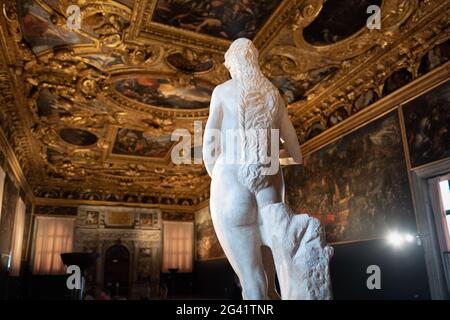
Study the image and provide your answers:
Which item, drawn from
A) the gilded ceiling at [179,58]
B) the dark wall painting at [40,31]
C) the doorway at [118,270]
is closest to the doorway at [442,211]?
the gilded ceiling at [179,58]

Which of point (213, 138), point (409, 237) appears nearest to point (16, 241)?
point (409, 237)

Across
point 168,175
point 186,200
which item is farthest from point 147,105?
point 186,200

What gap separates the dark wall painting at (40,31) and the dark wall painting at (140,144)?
6029 mm

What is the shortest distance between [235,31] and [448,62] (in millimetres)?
4555

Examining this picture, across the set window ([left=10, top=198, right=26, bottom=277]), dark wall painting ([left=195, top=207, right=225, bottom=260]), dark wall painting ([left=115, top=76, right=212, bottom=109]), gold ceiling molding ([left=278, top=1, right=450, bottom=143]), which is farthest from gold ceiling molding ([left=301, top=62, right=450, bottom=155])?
window ([left=10, top=198, right=26, bottom=277])

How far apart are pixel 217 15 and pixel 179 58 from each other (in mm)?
2038

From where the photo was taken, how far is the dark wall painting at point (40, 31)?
305 inches

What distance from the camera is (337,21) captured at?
8.30 m

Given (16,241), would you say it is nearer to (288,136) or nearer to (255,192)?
(288,136)

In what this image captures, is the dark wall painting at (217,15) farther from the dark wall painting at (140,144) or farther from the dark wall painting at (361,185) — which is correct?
the dark wall painting at (140,144)

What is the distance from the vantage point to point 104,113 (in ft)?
43.1

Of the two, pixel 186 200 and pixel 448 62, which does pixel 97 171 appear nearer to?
pixel 186 200
